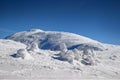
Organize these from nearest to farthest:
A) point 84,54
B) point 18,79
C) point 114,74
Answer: point 18,79 < point 114,74 < point 84,54

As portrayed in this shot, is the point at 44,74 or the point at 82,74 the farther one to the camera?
the point at 82,74

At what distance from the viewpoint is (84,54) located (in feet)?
225

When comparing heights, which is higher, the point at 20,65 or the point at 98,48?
the point at 98,48

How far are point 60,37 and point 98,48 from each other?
6184cm

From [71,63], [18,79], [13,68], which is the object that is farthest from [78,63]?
[18,79]

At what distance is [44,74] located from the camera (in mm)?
45844

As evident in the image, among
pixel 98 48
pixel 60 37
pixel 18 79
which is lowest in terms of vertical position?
pixel 18 79

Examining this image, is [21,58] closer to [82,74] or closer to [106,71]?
[82,74]

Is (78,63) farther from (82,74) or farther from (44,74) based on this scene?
(44,74)

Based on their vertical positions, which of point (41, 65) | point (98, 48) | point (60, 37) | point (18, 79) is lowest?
point (18, 79)

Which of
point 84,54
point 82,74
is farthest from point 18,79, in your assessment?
point 84,54

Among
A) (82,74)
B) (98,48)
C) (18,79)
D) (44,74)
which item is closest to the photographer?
(18,79)

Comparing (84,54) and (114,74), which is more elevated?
(84,54)

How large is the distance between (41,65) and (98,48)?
299ft
